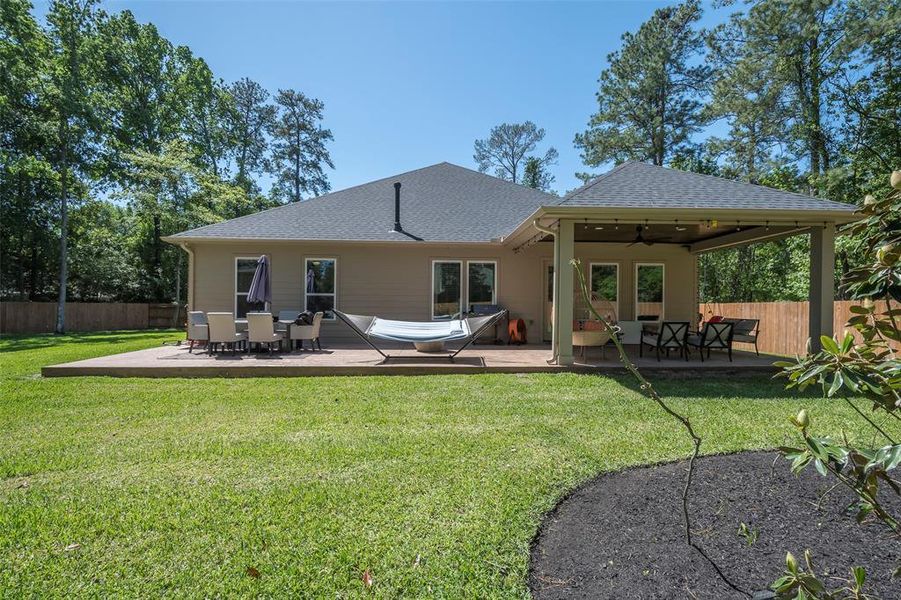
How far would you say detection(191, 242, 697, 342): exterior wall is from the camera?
37.8 ft

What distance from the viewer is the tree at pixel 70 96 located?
59.5ft

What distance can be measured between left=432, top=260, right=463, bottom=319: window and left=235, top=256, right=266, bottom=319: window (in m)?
4.40

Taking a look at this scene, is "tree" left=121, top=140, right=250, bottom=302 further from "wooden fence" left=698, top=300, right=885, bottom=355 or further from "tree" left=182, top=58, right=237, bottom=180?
"wooden fence" left=698, top=300, right=885, bottom=355

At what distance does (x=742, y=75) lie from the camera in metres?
18.6

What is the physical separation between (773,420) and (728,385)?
2.14m

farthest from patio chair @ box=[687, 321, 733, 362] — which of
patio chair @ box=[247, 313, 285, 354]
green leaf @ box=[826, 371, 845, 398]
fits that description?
patio chair @ box=[247, 313, 285, 354]

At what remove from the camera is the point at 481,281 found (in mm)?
11781

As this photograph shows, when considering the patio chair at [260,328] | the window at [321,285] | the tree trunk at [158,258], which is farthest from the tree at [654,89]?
the tree trunk at [158,258]

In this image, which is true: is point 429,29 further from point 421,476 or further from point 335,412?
point 421,476

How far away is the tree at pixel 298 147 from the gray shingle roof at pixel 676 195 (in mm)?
28676

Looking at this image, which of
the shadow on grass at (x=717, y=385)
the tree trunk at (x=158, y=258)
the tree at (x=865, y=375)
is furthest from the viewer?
the tree trunk at (x=158, y=258)

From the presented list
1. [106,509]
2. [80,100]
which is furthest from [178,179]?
[106,509]

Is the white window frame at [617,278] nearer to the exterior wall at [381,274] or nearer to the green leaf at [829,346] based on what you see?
the exterior wall at [381,274]

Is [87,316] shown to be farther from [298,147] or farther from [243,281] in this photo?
[298,147]
